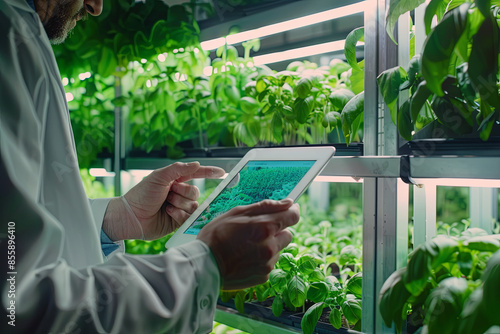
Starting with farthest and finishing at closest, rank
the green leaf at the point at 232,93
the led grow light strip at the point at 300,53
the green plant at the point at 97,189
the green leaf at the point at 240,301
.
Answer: the green plant at the point at 97,189 → the green leaf at the point at 232,93 → the led grow light strip at the point at 300,53 → the green leaf at the point at 240,301

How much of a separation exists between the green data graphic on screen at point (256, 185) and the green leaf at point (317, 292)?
0.99 feet

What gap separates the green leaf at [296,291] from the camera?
1005mm

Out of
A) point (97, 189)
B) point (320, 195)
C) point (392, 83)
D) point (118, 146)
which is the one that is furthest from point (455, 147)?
point (320, 195)

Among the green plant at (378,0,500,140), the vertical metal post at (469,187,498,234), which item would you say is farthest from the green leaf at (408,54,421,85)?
the vertical metal post at (469,187,498,234)

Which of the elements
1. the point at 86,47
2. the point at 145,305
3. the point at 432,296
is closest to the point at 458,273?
the point at 432,296

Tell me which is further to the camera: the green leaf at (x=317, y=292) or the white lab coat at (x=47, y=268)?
the green leaf at (x=317, y=292)

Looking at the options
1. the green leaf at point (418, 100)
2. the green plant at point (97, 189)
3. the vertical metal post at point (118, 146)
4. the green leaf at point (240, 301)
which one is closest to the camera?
the green leaf at point (418, 100)

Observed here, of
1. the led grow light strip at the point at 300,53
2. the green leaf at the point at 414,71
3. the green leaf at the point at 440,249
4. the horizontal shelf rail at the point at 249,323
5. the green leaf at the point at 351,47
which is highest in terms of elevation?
the led grow light strip at the point at 300,53

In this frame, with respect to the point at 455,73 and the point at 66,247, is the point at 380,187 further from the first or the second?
the point at 66,247

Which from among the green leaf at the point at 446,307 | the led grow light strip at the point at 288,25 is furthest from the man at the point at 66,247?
the led grow light strip at the point at 288,25

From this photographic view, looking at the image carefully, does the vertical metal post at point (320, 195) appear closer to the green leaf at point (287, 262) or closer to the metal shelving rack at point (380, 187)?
the green leaf at point (287, 262)

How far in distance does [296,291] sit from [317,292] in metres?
0.05

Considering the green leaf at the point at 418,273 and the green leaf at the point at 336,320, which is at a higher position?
the green leaf at the point at 418,273

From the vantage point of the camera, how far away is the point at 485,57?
2.07 feet
